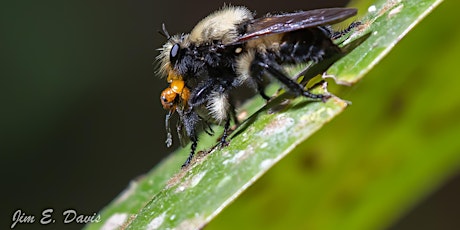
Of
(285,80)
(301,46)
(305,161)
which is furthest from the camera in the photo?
(301,46)

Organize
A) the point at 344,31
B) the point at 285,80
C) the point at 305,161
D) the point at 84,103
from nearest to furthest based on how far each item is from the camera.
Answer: the point at 305,161, the point at 285,80, the point at 344,31, the point at 84,103

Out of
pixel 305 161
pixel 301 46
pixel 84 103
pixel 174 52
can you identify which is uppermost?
pixel 84 103

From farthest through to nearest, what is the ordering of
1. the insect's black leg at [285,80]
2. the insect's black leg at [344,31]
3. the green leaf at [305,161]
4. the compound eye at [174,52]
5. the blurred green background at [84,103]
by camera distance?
the blurred green background at [84,103] < the compound eye at [174,52] < the insect's black leg at [344,31] < the insect's black leg at [285,80] < the green leaf at [305,161]

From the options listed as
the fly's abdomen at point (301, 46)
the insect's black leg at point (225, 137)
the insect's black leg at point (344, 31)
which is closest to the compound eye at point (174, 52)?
the insect's black leg at point (225, 137)

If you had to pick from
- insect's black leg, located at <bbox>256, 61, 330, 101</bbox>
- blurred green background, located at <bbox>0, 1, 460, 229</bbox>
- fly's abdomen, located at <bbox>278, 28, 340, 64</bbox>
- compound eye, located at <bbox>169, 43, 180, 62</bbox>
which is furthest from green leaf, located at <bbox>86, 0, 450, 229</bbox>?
blurred green background, located at <bbox>0, 1, 460, 229</bbox>

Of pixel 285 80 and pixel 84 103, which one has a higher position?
pixel 84 103

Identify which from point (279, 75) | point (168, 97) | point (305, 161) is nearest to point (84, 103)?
point (168, 97)

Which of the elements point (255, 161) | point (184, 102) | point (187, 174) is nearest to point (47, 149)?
point (184, 102)

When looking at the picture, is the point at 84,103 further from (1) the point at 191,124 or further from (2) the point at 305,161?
(2) the point at 305,161

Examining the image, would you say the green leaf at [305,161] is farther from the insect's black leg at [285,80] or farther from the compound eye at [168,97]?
the compound eye at [168,97]

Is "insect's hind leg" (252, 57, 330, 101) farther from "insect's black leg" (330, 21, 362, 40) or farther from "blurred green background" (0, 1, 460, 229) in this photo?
"blurred green background" (0, 1, 460, 229)
